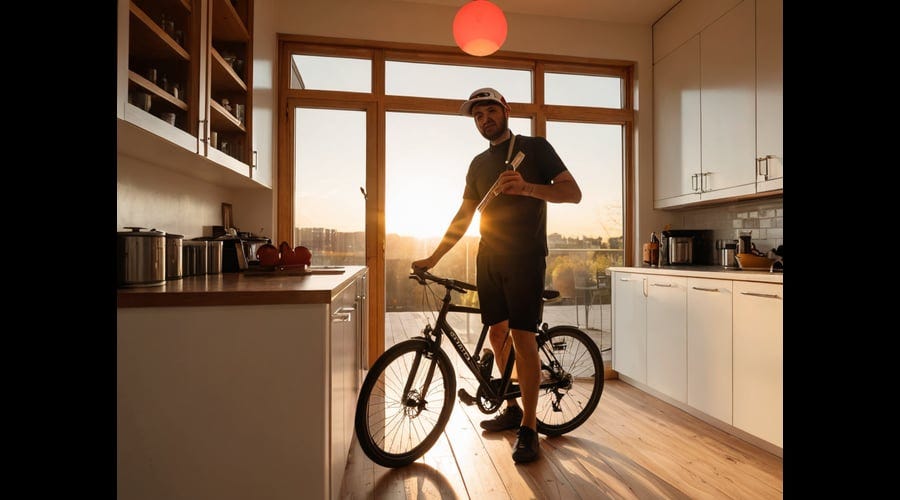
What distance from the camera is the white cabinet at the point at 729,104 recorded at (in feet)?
9.04

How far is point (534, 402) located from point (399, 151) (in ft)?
6.69

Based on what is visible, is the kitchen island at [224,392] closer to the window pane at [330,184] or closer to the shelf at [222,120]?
the shelf at [222,120]

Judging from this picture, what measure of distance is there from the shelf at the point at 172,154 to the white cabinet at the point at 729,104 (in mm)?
2709

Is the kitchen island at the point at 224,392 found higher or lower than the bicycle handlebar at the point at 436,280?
lower

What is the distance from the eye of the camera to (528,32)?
3.53 metres

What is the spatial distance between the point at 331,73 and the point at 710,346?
115 inches

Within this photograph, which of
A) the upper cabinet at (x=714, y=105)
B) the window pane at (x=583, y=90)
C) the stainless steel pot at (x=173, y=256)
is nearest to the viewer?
the stainless steel pot at (x=173, y=256)

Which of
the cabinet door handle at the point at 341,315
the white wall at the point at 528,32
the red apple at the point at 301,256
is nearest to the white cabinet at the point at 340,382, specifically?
the cabinet door handle at the point at 341,315

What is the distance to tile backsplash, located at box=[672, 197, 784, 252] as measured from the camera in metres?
2.85

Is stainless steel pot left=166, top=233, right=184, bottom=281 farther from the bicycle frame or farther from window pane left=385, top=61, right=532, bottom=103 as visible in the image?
window pane left=385, top=61, right=532, bottom=103

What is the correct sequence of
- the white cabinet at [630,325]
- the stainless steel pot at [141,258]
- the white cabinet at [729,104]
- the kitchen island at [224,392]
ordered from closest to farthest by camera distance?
the kitchen island at [224,392] < the stainless steel pot at [141,258] < the white cabinet at [729,104] < the white cabinet at [630,325]

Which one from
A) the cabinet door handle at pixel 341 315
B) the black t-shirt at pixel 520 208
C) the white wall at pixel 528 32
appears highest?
the white wall at pixel 528 32
